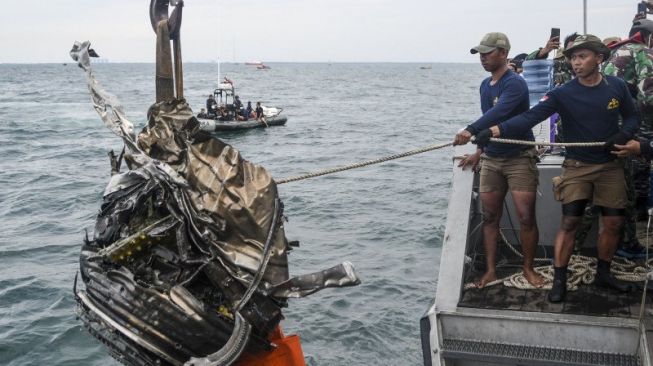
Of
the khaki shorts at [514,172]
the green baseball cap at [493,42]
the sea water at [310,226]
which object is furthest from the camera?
the sea water at [310,226]

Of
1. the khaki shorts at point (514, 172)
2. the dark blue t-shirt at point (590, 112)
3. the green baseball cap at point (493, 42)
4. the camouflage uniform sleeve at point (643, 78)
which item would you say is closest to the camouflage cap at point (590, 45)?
the dark blue t-shirt at point (590, 112)

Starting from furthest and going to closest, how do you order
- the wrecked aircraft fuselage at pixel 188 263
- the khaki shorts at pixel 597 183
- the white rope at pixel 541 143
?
the khaki shorts at pixel 597 183 → the white rope at pixel 541 143 → the wrecked aircraft fuselage at pixel 188 263

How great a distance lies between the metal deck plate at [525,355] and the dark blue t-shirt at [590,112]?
1414 millimetres

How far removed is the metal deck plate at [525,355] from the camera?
17.0 ft

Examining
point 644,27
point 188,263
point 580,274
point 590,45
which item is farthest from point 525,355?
point 644,27

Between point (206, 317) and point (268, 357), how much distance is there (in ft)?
1.88

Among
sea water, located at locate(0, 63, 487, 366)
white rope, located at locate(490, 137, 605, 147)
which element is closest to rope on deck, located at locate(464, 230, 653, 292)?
white rope, located at locate(490, 137, 605, 147)

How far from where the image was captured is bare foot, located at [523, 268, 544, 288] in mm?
6125

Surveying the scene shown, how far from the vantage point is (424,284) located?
14.1m

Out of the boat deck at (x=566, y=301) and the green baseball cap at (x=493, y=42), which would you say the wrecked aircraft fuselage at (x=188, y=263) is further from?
the green baseball cap at (x=493, y=42)

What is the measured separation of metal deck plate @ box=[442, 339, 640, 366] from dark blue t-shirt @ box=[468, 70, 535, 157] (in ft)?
5.05

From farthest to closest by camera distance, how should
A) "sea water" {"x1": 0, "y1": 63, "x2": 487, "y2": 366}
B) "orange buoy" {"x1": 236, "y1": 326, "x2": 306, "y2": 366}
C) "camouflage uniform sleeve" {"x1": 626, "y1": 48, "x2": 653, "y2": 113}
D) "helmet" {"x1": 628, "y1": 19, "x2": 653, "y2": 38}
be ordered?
"sea water" {"x1": 0, "y1": 63, "x2": 487, "y2": 366} → "helmet" {"x1": 628, "y1": 19, "x2": 653, "y2": 38} → "camouflage uniform sleeve" {"x1": 626, "y1": 48, "x2": 653, "y2": 113} → "orange buoy" {"x1": 236, "y1": 326, "x2": 306, "y2": 366}

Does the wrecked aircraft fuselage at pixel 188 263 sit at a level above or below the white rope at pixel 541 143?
below

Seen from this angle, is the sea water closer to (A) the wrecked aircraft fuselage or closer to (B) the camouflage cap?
(A) the wrecked aircraft fuselage
